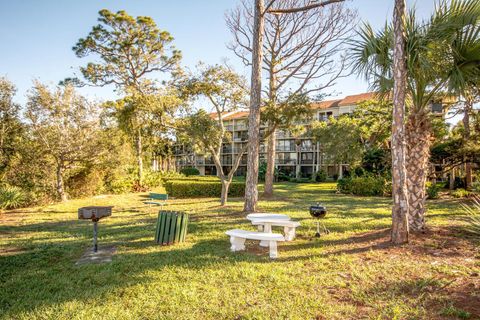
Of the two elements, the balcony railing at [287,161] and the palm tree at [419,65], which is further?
the balcony railing at [287,161]

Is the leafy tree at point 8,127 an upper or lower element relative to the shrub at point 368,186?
upper

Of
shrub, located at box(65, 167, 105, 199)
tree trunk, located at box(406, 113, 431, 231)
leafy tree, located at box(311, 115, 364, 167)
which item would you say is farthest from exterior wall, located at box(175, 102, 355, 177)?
tree trunk, located at box(406, 113, 431, 231)

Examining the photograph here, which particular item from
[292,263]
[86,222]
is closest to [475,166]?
[292,263]

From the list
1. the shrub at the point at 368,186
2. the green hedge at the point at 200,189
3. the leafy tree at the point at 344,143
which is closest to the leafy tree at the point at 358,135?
the leafy tree at the point at 344,143

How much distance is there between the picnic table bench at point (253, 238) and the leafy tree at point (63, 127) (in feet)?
40.7

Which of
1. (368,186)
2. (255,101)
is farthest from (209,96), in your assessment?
(368,186)

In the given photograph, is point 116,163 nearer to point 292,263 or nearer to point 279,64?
point 279,64

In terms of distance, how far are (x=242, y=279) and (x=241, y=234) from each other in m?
1.55

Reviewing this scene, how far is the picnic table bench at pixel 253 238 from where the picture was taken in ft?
18.7

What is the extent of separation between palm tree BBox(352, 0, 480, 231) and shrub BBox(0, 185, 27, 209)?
14.6 metres

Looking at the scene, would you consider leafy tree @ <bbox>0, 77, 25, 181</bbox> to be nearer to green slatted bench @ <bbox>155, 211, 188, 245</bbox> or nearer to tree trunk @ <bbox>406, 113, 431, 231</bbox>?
green slatted bench @ <bbox>155, 211, 188, 245</bbox>

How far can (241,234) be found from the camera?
613 centimetres

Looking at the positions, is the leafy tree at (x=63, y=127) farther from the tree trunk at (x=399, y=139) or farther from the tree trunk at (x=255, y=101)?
the tree trunk at (x=399, y=139)

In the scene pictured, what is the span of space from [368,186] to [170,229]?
14.8 meters
